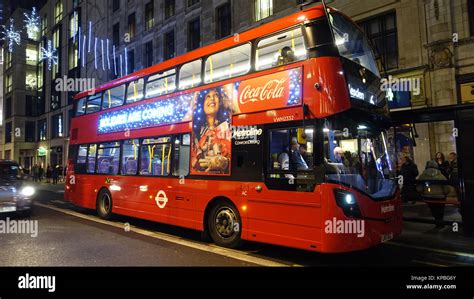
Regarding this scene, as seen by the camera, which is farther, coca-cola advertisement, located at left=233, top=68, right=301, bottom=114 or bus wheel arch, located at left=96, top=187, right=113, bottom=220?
bus wheel arch, located at left=96, top=187, right=113, bottom=220

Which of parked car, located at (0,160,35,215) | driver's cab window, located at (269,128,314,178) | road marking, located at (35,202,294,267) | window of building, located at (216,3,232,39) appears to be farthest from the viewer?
window of building, located at (216,3,232,39)

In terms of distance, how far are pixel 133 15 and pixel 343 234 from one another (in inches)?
1213

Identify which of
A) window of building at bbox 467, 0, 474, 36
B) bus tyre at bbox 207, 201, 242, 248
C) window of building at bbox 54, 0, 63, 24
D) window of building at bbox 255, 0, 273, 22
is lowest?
bus tyre at bbox 207, 201, 242, 248

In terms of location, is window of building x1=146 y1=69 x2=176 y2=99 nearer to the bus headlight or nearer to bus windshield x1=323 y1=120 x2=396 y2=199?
bus windshield x1=323 y1=120 x2=396 y2=199

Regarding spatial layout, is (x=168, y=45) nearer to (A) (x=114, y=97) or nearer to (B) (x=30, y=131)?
(A) (x=114, y=97)

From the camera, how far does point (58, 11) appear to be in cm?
4422

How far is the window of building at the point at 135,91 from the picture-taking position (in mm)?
9727

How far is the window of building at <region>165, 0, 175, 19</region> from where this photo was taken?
2655 cm

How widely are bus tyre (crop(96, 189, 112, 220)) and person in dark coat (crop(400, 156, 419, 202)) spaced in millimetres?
8594

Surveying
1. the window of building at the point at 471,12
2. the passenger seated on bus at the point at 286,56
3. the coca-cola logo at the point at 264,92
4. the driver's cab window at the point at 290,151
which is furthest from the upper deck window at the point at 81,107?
the window of building at the point at 471,12

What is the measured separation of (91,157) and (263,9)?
13332 mm

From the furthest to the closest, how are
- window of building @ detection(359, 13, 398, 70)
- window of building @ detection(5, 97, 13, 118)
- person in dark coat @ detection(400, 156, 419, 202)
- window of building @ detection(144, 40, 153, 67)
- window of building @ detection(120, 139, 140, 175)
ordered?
window of building @ detection(5, 97, 13, 118), window of building @ detection(144, 40, 153, 67), window of building @ detection(359, 13, 398, 70), window of building @ detection(120, 139, 140, 175), person in dark coat @ detection(400, 156, 419, 202)

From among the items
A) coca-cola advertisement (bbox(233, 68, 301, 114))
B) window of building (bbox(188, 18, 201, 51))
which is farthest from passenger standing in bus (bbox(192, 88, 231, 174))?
window of building (bbox(188, 18, 201, 51))

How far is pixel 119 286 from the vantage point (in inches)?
190
